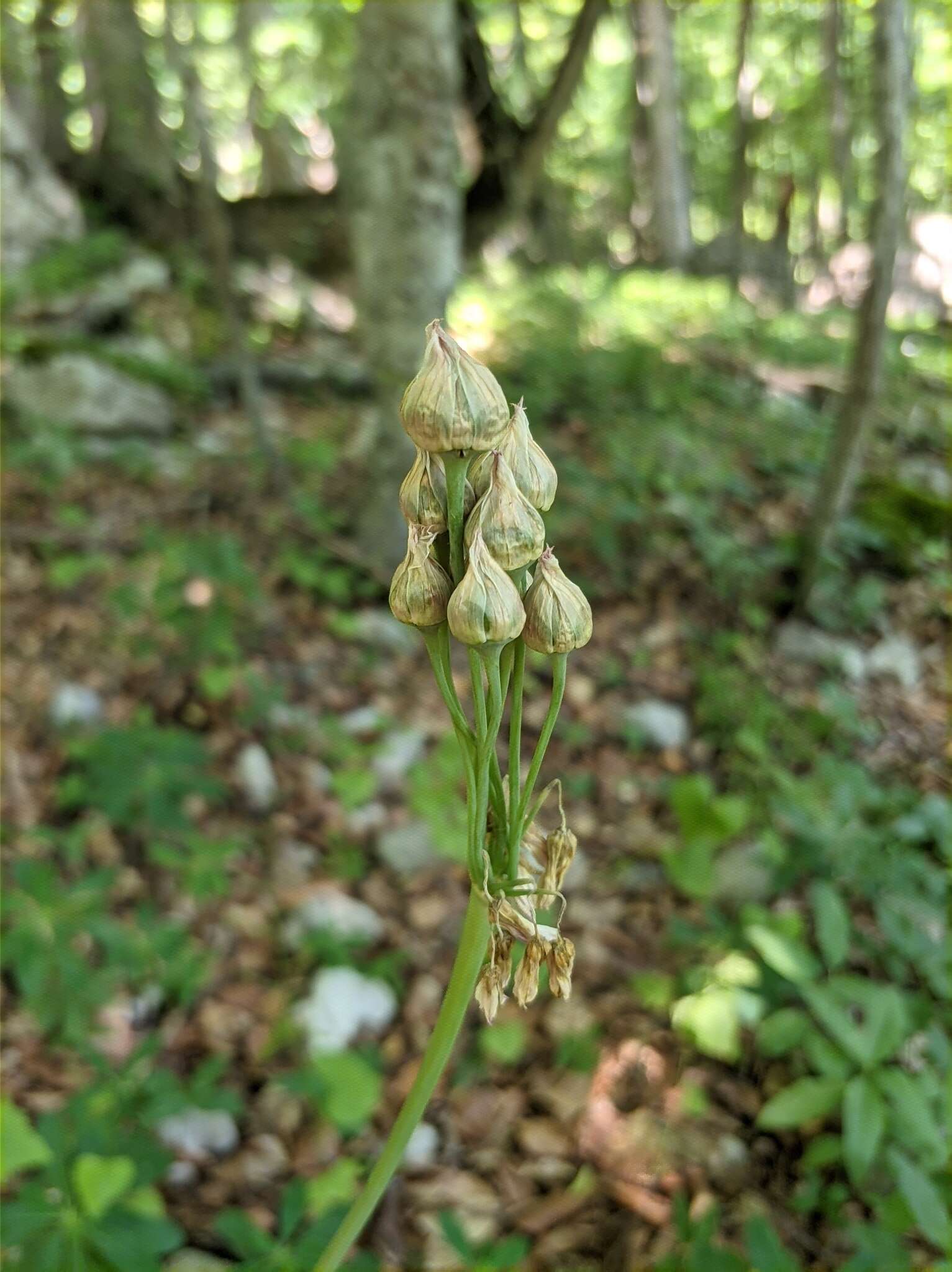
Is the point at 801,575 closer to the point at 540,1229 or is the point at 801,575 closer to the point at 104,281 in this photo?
the point at 540,1229

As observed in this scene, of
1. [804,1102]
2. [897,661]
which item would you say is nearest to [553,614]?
[804,1102]

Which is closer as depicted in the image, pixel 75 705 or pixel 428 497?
pixel 428 497

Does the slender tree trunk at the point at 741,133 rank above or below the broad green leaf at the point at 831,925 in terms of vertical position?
above

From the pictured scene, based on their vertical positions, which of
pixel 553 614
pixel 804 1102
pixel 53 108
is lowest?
pixel 804 1102

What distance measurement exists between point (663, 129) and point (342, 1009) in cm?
1049

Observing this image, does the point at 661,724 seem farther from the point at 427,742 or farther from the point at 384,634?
the point at 384,634

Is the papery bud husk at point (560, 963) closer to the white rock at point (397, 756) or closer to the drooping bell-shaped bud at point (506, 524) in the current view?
the drooping bell-shaped bud at point (506, 524)

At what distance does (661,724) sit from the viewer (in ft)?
12.5

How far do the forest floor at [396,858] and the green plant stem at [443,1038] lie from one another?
37.4 inches

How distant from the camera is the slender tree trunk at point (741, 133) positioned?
30.9ft

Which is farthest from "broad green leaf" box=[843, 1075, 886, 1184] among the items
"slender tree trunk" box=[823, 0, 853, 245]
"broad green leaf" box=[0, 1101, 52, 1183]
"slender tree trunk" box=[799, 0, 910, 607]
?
"slender tree trunk" box=[823, 0, 853, 245]

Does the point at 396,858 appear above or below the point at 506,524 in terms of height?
below

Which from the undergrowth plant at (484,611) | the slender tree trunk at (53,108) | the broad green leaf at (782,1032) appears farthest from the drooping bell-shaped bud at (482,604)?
the slender tree trunk at (53,108)

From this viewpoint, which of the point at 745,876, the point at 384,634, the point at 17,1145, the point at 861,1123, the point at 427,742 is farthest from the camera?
the point at 384,634
